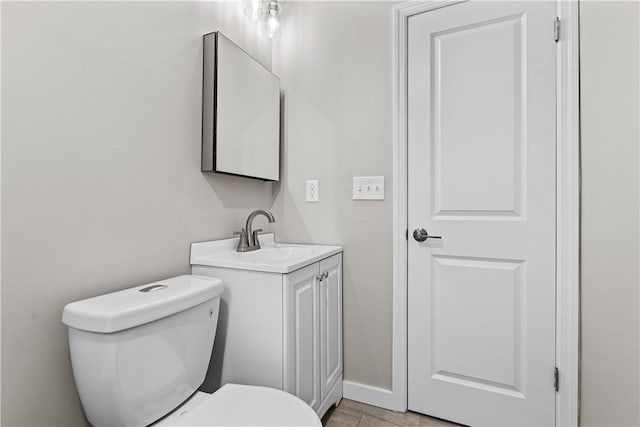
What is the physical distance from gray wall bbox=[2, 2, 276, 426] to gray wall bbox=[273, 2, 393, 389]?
0.62 meters

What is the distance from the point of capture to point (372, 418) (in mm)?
1534

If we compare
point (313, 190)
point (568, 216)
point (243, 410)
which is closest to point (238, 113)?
point (313, 190)

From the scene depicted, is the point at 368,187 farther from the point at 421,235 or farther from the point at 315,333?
the point at 315,333

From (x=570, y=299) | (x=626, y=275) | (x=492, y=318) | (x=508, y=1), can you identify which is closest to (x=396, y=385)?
(x=492, y=318)

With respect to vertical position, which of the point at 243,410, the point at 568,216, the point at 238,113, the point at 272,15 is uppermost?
the point at 272,15

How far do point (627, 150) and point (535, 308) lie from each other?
0.69 meters

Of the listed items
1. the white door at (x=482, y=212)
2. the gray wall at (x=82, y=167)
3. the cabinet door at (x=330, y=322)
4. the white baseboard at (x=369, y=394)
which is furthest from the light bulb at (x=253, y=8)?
the white baseboard at (x=369, y=394)

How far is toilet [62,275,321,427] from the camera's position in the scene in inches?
32.3

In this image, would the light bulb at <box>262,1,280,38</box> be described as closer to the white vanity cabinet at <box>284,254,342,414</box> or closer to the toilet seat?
the white vanity cabinet at <box>284,254,342,414</box>

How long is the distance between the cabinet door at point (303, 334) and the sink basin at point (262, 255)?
5cm

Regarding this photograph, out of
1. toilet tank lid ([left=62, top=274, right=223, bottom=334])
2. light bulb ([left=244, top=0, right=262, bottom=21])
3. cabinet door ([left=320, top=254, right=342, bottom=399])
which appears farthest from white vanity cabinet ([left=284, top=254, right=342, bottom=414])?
light bulb ([left=244, top=0, right=262, bottom=21])

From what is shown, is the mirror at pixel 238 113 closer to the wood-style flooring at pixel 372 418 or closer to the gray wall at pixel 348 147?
the gray wall at pixel 348 147

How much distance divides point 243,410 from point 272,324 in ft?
0.97

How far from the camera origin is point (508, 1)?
4.64ft
